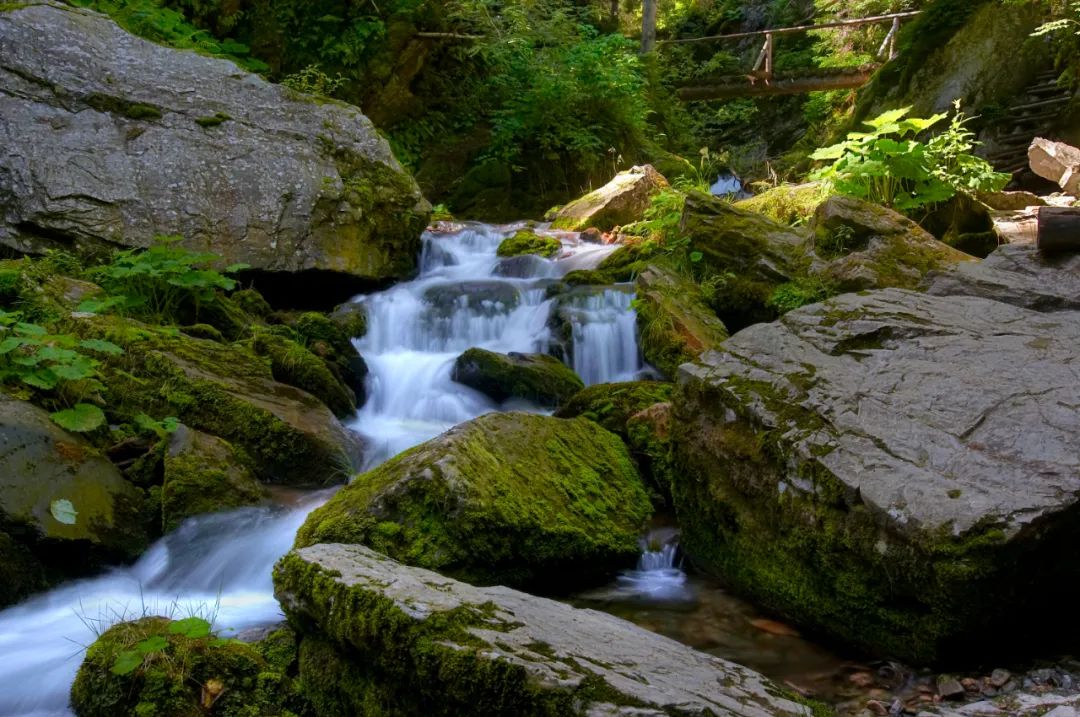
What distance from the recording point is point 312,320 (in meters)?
6.76

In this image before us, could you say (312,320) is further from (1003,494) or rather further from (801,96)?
(801,96)

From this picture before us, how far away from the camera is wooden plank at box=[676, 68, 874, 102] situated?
16047mm

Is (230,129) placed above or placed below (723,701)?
above

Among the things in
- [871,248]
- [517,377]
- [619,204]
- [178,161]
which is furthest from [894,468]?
[619,204]

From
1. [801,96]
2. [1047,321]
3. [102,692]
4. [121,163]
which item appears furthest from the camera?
[801,96]

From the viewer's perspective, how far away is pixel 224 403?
5.04 metres

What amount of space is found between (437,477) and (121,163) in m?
5.61

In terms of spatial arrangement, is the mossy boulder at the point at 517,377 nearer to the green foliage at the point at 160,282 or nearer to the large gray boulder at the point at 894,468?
the green foliage at the point at 160,282

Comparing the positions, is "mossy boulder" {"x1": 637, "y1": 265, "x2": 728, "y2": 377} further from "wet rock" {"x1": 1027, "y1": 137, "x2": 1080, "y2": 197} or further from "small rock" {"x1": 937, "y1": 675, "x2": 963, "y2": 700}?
"wet rock" {"x1": 1027, "y1": 137, "x2": 1080, "y2": 197}

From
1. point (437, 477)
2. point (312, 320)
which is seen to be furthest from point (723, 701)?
point (312, 320)

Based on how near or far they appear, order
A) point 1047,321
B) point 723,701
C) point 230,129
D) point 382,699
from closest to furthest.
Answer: point 723,701, point 382,699, point 1047,321, point 230,129

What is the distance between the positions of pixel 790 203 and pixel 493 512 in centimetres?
657

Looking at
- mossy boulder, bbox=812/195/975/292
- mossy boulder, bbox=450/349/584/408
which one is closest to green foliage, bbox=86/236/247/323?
mossy boulder, bbox=450/349/584/408

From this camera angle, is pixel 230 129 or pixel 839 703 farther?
pixel 230 129
